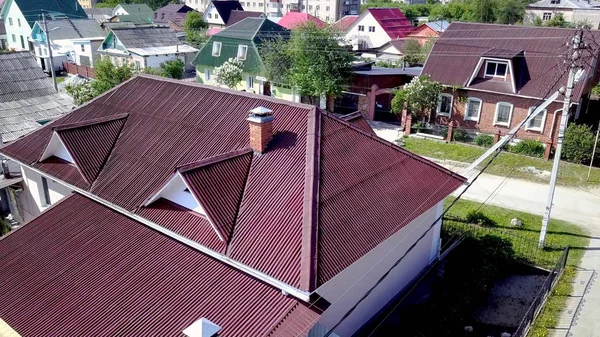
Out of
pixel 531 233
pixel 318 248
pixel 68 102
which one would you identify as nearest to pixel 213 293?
pixel 318 248

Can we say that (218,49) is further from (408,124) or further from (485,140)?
(485,140)

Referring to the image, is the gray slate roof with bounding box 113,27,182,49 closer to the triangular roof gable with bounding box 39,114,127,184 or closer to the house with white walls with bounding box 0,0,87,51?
the house with white walls with bounding box 0,0,87,51

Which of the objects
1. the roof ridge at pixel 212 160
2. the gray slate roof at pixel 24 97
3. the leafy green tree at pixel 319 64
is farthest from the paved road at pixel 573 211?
the gray slate roof at pixel 24 97

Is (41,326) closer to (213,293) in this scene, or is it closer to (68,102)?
(213,293)

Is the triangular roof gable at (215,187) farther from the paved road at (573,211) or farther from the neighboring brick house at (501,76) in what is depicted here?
the neighboring brick house at (501,76)

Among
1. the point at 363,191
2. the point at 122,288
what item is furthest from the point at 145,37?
the point at 122,288

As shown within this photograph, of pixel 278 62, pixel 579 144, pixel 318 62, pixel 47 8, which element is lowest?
pixel 579 144

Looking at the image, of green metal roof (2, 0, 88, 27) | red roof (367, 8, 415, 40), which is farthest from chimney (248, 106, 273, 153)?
green metal roof (2, 0, 88, 27)
